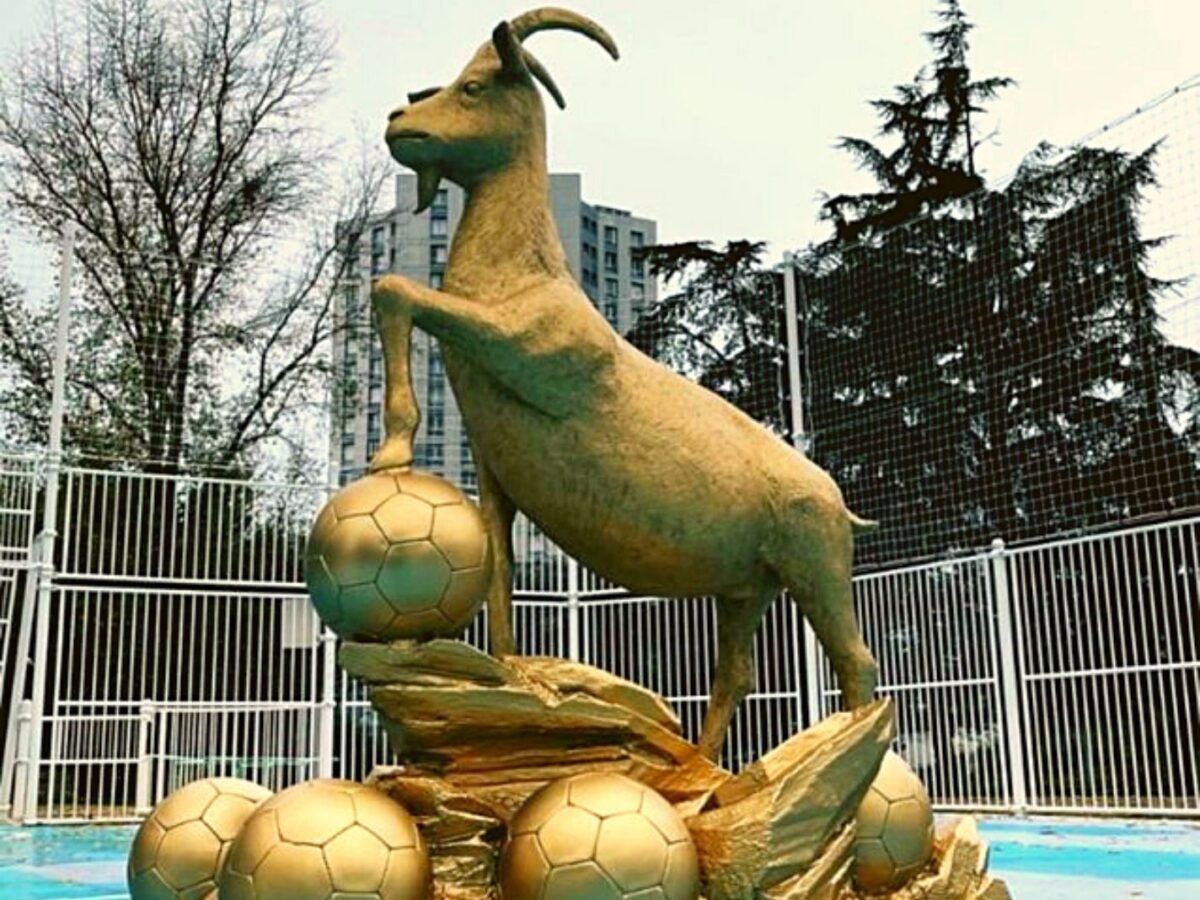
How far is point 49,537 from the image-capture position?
10320mm

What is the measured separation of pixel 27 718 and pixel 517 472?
8.42 meters

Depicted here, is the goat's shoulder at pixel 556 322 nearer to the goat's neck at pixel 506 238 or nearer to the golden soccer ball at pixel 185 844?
the goat's neck at pixel 506 238

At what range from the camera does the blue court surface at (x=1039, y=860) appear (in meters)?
6.07

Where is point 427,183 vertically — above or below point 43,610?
above

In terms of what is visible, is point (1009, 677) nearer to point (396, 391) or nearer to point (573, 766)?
point (573, 766)

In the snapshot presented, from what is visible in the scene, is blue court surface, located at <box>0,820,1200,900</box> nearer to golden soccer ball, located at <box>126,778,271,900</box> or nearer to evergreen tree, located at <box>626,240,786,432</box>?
golden soccer ball, located at <box>126,778,271,900</box>

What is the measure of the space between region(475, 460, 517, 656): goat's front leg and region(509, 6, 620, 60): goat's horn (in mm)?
1094

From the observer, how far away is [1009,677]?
1041cm

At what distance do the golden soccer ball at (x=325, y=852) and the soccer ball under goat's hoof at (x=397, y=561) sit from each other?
38cm

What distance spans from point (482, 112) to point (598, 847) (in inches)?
73.1

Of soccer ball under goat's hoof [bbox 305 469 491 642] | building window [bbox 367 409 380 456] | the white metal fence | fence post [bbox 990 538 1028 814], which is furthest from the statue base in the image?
building window [bbox 367 409 380 456]

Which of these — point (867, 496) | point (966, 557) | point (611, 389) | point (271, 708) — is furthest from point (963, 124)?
point (611, 389)

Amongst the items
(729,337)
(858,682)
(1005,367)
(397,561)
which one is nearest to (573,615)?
(729,337)

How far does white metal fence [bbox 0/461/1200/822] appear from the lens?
33.8 ft
